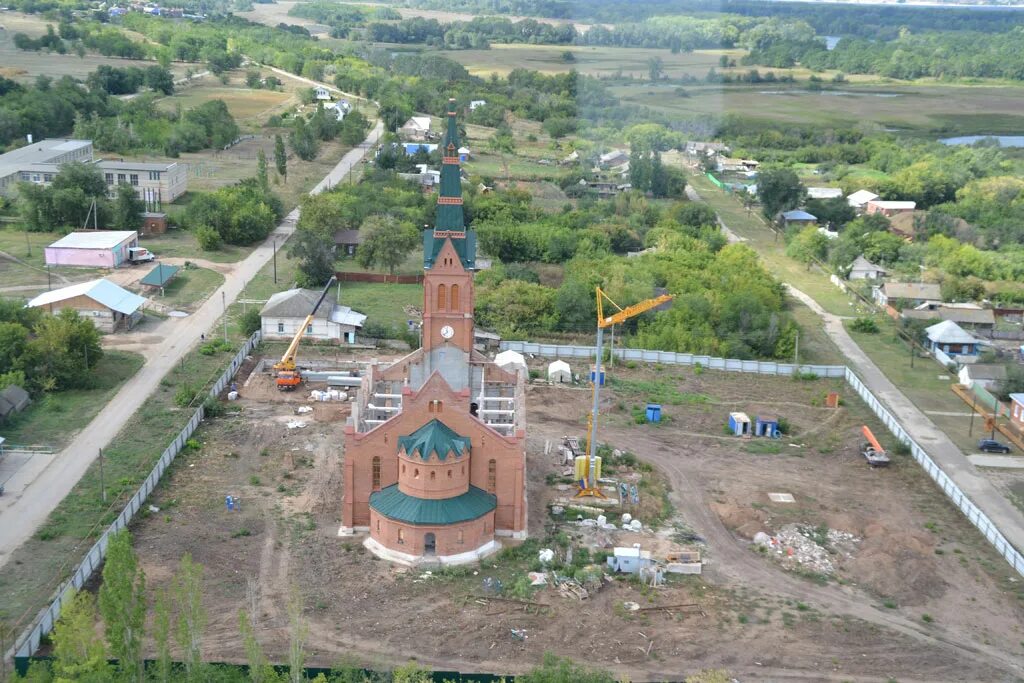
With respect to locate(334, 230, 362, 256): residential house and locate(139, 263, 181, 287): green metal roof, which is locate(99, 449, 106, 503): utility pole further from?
locate(334, 230, 362, 256): residential house

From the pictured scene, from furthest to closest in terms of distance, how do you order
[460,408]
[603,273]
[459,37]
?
[459,37] → [603,273] → [460,408]

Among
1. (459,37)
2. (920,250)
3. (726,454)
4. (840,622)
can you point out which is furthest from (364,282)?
(459,37)

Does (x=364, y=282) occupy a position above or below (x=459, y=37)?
below

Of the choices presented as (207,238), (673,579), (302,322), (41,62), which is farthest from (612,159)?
(41,62)

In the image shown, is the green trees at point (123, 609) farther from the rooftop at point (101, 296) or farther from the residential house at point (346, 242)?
the residential house at point (346, 242)

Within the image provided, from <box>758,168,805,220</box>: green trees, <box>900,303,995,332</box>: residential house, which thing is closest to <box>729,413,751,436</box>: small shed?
<box>900,303,995,332</box>: residential house

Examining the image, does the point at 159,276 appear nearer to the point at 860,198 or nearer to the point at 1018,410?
the point at 1018,410

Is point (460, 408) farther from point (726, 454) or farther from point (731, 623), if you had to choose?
point (726, 454)
